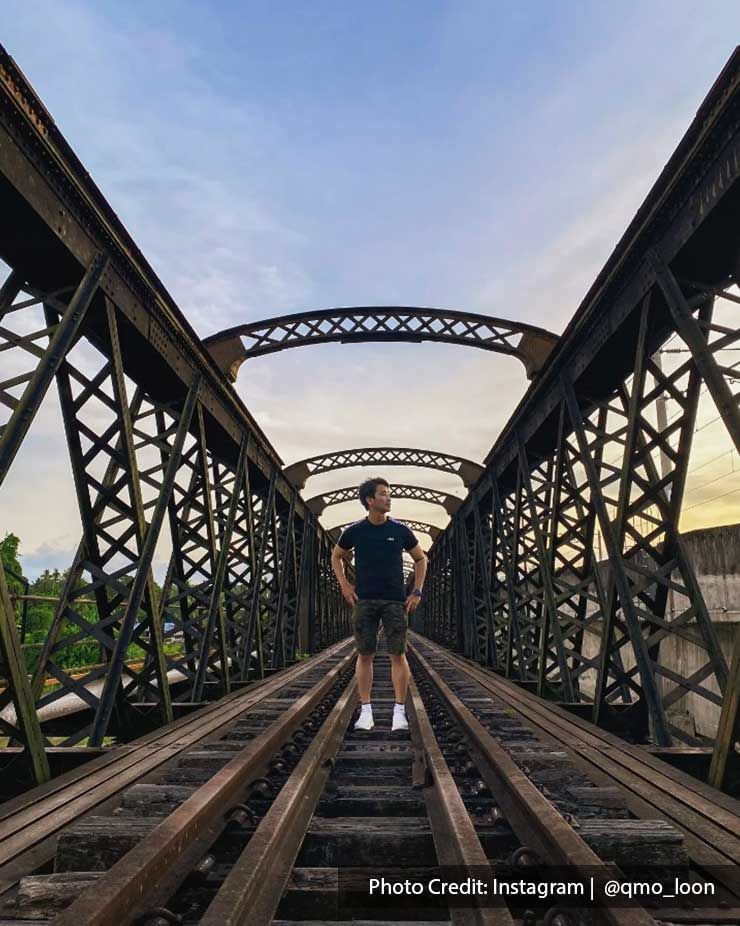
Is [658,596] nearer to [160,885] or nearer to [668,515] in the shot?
[668,515]

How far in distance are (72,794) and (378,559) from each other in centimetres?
271

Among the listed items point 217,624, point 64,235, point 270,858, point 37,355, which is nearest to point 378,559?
point 270,858

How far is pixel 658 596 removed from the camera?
569 centimetres

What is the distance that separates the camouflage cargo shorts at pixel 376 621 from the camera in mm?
4941

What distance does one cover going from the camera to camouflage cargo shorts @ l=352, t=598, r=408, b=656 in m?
4.94

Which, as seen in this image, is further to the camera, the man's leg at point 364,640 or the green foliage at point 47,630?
the green foliage at point 47,630

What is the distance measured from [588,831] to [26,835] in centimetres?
268

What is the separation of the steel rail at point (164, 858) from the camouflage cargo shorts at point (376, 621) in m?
1.45

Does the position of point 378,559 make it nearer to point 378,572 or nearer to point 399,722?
point 378,572

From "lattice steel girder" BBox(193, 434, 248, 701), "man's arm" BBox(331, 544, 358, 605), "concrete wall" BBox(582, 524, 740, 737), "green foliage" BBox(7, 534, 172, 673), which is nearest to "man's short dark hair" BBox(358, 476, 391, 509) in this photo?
"man's arm" BBox(331, 544, 358, 605)

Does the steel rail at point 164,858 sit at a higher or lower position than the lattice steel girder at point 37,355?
lower

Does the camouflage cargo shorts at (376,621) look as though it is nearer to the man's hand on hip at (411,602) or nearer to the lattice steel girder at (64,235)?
the man's hand on hip at (411,602)

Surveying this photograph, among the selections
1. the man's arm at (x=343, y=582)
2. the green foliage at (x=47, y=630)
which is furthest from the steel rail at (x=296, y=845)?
the green foliage at (x=47, y=630)

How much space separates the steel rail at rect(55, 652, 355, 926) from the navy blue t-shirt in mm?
1678
